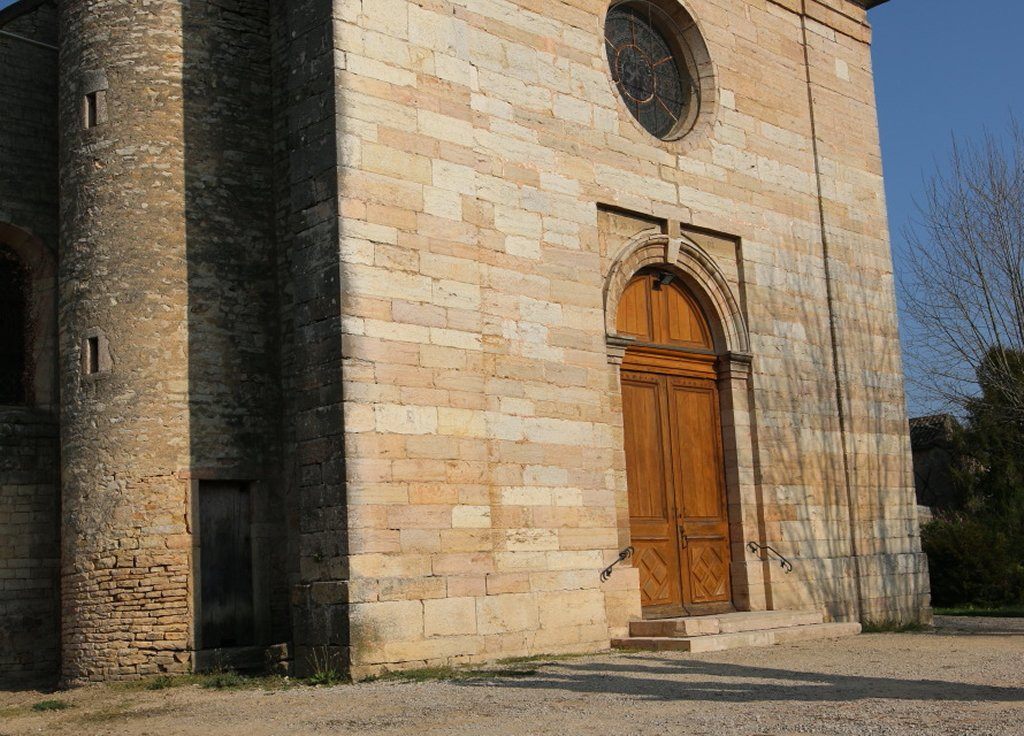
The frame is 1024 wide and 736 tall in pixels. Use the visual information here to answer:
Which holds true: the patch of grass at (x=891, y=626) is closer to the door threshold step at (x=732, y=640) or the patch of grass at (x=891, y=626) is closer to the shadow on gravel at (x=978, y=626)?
the shadow on gravel at (x=978, y=626)

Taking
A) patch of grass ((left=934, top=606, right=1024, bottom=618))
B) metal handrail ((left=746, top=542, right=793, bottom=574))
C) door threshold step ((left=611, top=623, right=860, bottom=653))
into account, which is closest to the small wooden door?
door threshold step ((left=611, top=623, right=860, bottom=653))

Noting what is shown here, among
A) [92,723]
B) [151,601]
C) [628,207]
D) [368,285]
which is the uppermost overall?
[628,207]

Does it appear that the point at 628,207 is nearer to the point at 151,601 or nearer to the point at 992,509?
the point at 151,601

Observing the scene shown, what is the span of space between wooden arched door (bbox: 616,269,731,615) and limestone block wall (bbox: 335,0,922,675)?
17.4 inches

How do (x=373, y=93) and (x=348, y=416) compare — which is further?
(x=373, y=93)

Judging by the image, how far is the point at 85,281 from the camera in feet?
36.9

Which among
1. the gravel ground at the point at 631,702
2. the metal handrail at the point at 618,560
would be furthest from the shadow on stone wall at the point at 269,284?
the metal handrail at the point at 618,560

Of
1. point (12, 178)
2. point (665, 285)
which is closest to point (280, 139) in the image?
point (12, 178)

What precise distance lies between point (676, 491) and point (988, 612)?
280 inches

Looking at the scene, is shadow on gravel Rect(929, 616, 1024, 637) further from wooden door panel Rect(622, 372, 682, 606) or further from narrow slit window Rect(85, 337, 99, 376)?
narrow slit window Rect(85, 337, 99, 376)

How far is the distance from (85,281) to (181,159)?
137cm

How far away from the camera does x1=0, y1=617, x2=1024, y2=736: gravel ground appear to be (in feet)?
22.2

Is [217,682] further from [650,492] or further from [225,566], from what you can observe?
[650,492]

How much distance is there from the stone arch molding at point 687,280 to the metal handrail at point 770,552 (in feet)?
6.54
